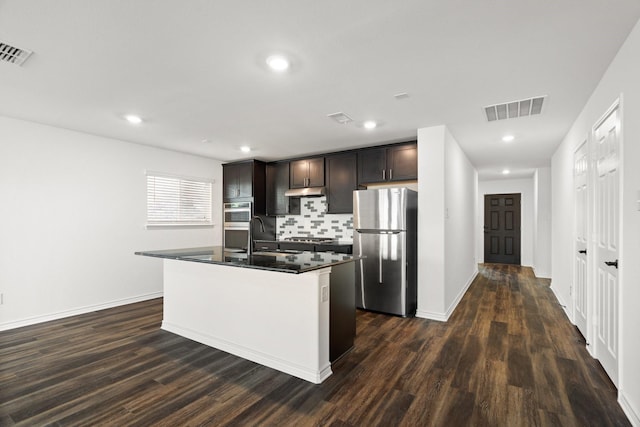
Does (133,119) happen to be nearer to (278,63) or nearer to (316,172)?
(278,63)

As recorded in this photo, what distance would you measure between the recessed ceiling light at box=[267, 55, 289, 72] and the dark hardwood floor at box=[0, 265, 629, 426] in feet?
7.76

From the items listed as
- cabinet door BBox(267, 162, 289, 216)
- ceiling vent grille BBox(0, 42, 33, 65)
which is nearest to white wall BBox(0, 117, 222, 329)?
cabinet door BBox(267, 162, 289, 216)

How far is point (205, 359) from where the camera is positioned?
281cm

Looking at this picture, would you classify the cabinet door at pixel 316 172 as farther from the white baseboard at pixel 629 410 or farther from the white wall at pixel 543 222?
the white wall at pixel 543 222

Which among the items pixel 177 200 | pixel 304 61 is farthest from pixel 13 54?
pixel 177 200

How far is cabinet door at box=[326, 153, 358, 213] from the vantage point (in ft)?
16.7

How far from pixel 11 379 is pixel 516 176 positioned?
9.73 m

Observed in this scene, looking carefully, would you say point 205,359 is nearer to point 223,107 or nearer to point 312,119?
point 223,107

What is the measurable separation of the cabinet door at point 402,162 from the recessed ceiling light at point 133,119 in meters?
3.26

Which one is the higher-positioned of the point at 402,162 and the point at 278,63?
the point at 278,63

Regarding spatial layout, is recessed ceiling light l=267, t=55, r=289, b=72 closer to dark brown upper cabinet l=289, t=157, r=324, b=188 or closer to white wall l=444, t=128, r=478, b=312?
A: white wall l=444, t=128, r=478, b=312

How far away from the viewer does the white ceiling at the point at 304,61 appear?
1779 millimetres

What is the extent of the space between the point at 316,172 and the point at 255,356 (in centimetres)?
340

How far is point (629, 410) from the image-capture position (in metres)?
1.95
